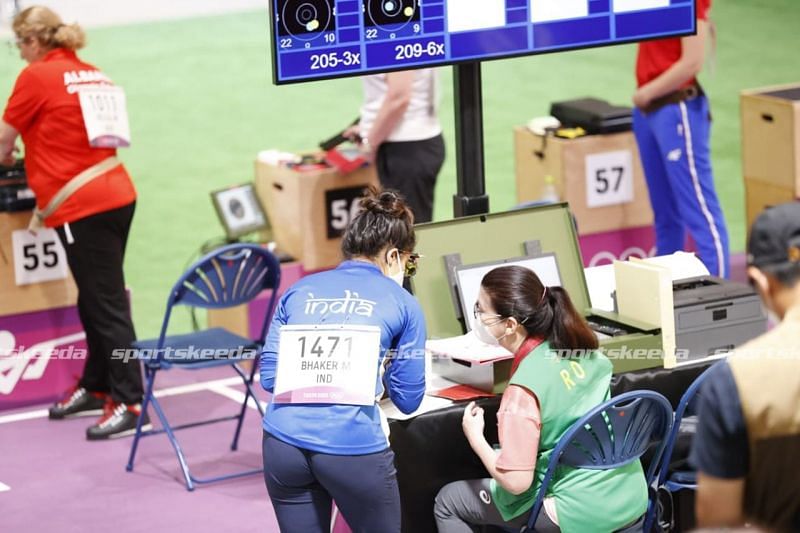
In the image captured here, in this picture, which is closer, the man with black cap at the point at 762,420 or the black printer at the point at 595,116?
the man with black cap at the point at 762,420

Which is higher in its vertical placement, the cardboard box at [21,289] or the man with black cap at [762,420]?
the man with black cap at [762,420]

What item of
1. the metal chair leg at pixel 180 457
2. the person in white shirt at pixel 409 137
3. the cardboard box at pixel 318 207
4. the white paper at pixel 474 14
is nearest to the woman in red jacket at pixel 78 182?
the metal chair leg at pixel 180 457

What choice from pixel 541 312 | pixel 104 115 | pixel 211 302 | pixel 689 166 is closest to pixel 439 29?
pixel 541 312

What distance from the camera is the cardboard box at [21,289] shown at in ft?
21.3

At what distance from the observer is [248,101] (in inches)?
440

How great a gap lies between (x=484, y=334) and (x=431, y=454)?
0.45 metres

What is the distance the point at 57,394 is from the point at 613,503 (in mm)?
3485

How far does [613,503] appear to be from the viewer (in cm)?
406

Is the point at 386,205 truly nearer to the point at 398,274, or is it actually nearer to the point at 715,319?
the point at 398,274

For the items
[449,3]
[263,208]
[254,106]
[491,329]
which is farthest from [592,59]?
[491,329]

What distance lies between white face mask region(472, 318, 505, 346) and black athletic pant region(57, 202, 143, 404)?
2.39 meters

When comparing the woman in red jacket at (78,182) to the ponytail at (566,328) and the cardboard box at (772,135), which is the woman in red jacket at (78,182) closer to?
the ponytail at (566,328)

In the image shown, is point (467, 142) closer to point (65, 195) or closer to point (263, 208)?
point (65, 195)

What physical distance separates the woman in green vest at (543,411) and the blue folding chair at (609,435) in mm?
34
